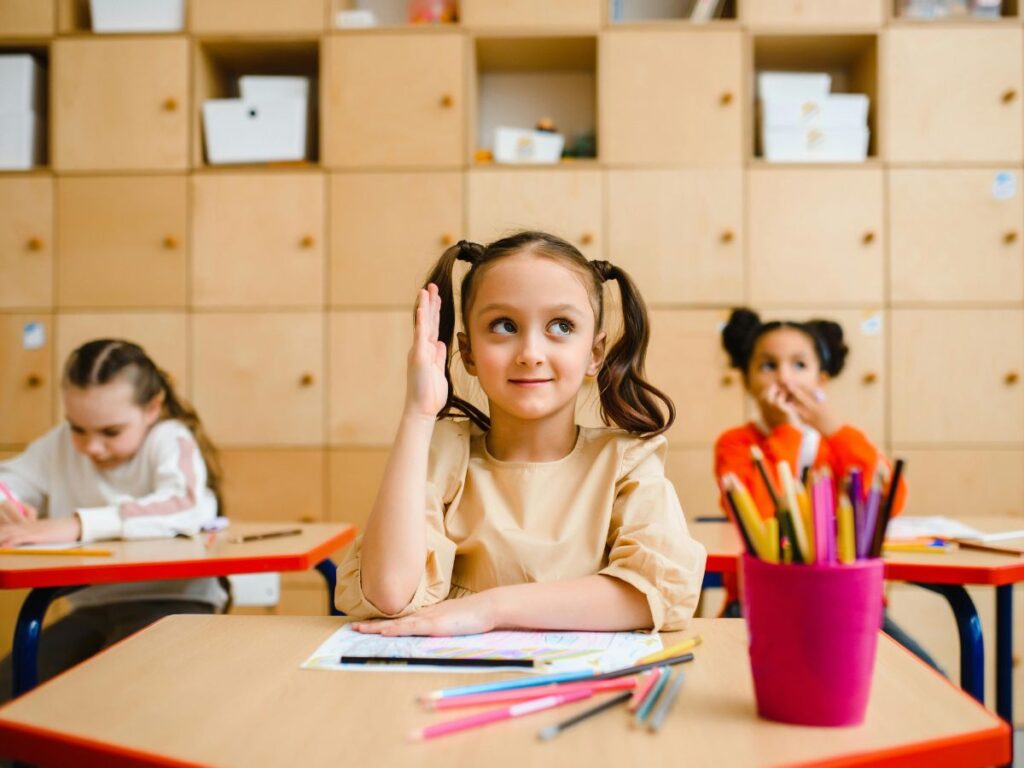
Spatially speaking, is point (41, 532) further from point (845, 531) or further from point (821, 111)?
point (821, 111)

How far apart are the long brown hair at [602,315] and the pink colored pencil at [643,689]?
0.51 m

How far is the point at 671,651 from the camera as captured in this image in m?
0.83

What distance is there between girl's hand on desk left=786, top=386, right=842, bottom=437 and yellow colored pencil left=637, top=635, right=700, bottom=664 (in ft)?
5.16

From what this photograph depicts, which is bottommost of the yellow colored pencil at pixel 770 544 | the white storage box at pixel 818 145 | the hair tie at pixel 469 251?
the yellow colored pencil at pixel 770 544

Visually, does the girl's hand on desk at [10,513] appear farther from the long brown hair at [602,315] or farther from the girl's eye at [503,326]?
the girl's eye at [503,326]

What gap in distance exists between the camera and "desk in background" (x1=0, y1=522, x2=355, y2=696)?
1.44 m

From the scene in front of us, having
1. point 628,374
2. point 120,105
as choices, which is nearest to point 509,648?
point 628,374

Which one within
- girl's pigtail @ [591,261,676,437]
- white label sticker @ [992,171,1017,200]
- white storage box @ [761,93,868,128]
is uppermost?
white storage box @ [761,93,868,128]

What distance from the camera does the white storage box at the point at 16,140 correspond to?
2945 millimetres

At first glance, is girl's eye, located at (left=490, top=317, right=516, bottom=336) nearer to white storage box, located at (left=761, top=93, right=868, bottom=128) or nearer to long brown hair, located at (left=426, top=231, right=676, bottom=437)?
long brown hair, located at (left=426, top=231, right=676, bottom=437)

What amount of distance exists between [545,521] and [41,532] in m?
1.12

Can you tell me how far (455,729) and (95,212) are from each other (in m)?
2.81

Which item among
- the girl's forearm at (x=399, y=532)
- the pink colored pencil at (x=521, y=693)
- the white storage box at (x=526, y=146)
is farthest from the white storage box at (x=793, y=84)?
the pink colored pencil at (x=521, y=693)

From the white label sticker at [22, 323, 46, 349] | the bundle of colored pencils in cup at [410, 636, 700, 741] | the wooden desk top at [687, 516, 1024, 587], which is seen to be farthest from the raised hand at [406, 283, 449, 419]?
the white label sticker at [22, 323, 46, 349]
